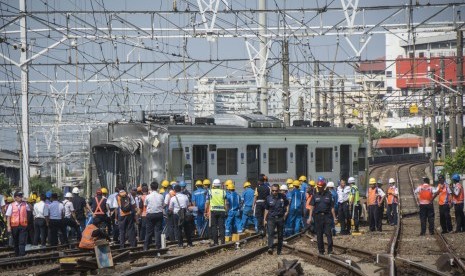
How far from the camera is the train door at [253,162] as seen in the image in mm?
32938

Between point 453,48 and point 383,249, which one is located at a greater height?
point 453,48

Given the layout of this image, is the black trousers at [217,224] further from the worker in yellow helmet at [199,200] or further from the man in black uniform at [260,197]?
the worker in yellow helmet at [199,200]

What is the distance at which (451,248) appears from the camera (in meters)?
24.3

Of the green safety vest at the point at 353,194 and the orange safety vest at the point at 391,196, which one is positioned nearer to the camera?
the green safety vest at the point at 353,194

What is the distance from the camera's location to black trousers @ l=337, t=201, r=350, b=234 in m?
31.1

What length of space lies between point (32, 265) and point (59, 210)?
5.80m

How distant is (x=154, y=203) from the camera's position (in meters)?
25.4

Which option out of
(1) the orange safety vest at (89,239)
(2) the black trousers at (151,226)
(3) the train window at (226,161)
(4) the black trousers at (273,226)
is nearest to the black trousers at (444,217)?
(3) the train window at (226,161)

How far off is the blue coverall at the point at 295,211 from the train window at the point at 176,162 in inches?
133

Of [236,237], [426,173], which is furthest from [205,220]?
[426,173]

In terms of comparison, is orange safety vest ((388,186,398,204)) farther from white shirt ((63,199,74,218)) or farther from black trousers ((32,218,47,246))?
black trousers ((32,218,47,246))

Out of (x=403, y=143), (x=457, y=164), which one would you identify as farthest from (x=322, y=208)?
(x=403, y=143)

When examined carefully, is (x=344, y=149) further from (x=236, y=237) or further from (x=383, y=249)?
(x=383, y=249)

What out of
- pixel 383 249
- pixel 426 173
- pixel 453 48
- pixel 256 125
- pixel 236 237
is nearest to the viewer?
pixel 383 249
